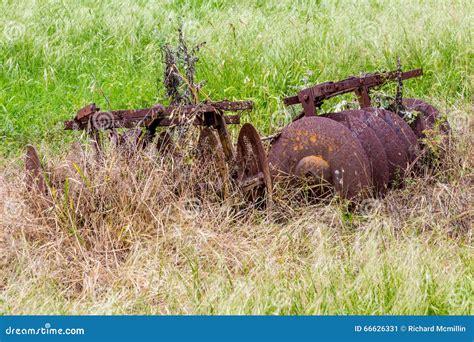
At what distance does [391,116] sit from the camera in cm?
518

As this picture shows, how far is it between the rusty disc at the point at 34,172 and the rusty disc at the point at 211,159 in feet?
3.02

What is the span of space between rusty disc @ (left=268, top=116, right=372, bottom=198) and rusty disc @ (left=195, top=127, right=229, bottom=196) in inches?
14.5

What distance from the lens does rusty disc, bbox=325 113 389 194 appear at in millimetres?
4812

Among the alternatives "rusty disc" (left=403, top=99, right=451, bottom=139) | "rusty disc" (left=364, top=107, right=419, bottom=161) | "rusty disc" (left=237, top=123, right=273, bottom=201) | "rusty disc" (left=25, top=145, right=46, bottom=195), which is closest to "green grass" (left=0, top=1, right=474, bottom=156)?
"rusty disc" (left=403, top=99, right=451, bottom=139)

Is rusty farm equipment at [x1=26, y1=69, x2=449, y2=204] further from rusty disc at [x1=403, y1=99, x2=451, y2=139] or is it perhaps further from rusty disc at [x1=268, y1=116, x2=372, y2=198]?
rusty disc at [x1=403, y1=99, x2=451, y2=139]

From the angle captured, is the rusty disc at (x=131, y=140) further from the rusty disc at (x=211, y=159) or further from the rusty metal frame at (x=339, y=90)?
the rusty metal frame at (x=339, y=90)

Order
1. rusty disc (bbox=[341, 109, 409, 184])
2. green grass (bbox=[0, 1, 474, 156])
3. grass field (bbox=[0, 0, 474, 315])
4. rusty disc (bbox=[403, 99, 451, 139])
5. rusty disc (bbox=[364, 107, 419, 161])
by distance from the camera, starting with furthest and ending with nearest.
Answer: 1. green grass (bbox=[0, 1, 474, 156])
2. rusty disc (bbox=[403, 99, 451, 139])
3. rusty disc (bbox=[364, 107, 419, 161])
4. rusty disc (bbox=[341, 109, 409, 184])
5. grass field (bbox=[0, 0, 474, 315])

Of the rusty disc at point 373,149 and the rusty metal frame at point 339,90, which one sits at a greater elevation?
the rusty metal frame at point 339,90

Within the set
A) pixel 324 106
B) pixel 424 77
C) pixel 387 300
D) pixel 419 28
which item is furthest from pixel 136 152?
pixel 419 28

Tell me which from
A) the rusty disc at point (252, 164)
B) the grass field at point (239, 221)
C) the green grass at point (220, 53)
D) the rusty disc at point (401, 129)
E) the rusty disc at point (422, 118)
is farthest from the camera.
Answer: the green grass at point (220, 53)

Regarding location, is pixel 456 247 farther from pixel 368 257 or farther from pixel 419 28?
pixel 419 28

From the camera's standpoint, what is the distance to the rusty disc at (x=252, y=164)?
4770 mm

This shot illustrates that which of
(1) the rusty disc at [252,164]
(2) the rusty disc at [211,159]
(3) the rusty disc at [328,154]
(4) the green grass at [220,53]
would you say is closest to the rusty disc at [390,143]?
(3) the rusty disc at [328,154]

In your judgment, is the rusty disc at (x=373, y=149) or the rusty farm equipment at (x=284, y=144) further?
the rusty disc at (x=373, y=149)
